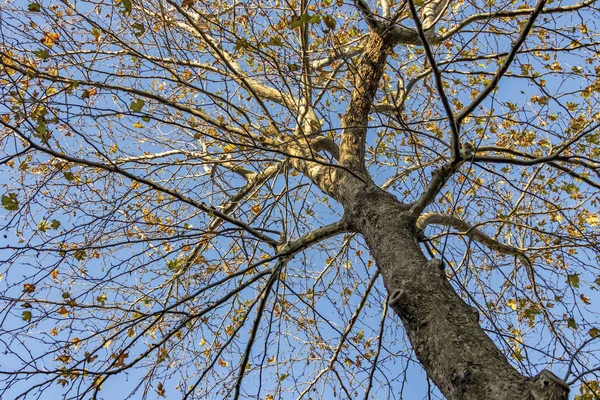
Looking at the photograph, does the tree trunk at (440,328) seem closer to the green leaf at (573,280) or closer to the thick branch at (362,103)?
the thick branch at (362,103)

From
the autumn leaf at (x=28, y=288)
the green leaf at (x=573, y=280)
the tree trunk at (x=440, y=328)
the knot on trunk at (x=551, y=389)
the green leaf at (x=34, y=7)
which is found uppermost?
the green leaf at (x=34, y=7)

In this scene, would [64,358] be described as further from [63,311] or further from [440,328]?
[440,328]

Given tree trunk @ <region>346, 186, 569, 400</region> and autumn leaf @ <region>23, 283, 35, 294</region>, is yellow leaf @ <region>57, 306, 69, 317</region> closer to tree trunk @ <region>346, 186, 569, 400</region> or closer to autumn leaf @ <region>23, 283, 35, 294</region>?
autumn leaf @ <region>23, 283, 35, 294</region>

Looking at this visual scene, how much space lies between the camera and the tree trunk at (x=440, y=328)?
138cm

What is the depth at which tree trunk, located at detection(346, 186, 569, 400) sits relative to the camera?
4.52 ft

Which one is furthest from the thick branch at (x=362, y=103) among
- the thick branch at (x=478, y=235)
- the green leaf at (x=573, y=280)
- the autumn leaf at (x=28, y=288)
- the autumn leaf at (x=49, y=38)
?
the autumn leaf at (x=28, y=288)

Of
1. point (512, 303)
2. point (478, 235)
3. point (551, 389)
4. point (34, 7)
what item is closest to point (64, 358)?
point (34, 7)

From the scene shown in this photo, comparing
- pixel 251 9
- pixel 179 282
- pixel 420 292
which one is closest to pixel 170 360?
pixel 179 282

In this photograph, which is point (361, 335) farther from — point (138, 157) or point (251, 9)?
point (251, 9)

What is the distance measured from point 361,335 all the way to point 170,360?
1969mm

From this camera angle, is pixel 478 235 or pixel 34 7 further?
pixel 478 235

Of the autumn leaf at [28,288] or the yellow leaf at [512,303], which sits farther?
the yellow leaf at [512,303]

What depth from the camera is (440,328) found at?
5.60 ft

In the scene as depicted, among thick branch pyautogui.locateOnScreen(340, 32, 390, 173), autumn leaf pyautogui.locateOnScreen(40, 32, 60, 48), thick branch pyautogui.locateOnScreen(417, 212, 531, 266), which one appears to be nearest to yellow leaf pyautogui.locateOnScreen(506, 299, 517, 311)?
thick branch pyautogui.locateOnScreen(417, 212, 531, 266)
